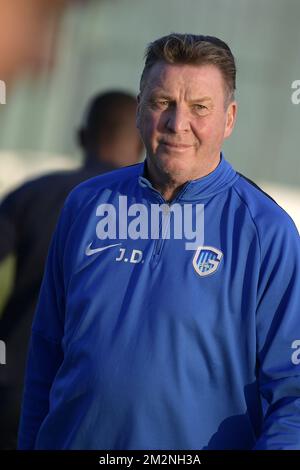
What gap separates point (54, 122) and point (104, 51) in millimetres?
Answer: 353

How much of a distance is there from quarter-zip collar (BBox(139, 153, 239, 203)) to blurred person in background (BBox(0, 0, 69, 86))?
203 centimetres

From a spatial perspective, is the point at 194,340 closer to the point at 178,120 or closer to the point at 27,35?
the point at 178,120

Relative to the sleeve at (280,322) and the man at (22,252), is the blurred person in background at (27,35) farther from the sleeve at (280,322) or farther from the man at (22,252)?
the sleeve at (280,322)

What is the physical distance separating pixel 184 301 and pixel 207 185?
0.88 ft

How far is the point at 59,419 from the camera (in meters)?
2.37

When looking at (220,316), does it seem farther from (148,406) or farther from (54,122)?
(54,122)

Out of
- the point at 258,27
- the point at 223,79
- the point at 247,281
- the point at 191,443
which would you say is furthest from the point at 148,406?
the point at 258,27

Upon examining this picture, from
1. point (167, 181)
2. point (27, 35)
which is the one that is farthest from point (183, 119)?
point (27, 35)

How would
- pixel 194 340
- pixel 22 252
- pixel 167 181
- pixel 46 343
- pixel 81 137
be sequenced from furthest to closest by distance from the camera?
pixel 81 137 < pixel 22 252 < pixel 46 343 < pixel 167 181 < pixel 194 340

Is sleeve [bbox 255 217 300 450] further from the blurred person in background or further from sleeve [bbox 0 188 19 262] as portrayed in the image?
the blurred person in background

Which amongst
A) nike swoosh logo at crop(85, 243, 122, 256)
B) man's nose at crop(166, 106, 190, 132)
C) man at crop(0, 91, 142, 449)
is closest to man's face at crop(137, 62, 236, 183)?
man's nose at crop(166, 106, 190, 132)

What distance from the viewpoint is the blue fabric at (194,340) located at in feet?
7.37

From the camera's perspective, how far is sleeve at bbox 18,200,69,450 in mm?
2514

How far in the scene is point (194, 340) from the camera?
2250 millimetres
